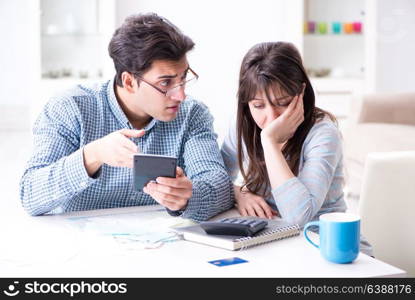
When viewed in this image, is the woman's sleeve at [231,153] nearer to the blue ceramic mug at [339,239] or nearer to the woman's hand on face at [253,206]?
the woman's hand on face at [253,206]

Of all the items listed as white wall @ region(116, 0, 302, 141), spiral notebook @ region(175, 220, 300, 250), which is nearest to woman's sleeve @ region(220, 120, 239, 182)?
spiral notebook @ region(175, 220, 300, 250)

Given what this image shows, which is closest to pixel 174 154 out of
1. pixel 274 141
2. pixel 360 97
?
pixel 274 141

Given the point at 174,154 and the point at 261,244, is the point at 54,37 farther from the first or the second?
the point at 261,244

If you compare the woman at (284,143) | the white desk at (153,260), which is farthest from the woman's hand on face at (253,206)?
the white desk at (153,260)

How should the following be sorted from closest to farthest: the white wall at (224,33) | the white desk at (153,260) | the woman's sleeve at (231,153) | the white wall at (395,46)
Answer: the white desk at (153,260) < the woman's sleeve at (231,153) < the white wall at (224,33) < the white wall at (395,46)

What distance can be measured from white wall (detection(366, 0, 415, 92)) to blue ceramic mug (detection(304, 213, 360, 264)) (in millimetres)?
5090

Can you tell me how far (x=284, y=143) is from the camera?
202cm

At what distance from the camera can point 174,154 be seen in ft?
6.83

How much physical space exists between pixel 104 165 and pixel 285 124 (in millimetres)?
506

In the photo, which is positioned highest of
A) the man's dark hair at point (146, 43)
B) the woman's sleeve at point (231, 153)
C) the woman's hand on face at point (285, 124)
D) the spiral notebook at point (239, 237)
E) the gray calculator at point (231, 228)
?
the man's dark hair at point (146, 43)

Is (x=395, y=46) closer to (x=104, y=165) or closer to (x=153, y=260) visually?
(x=104, y=165)

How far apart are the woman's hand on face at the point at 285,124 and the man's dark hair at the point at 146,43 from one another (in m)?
0.31

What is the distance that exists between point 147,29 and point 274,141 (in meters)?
0.45

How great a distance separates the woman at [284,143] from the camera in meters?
1.82
